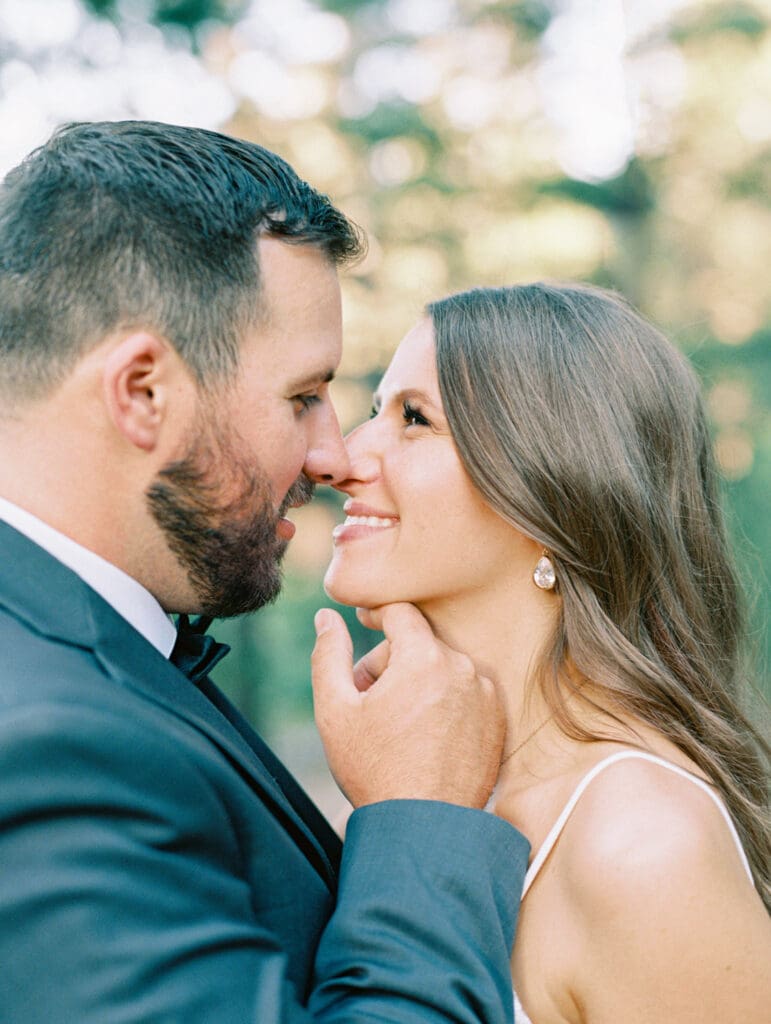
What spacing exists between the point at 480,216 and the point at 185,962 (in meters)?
11.9

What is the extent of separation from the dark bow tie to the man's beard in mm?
77

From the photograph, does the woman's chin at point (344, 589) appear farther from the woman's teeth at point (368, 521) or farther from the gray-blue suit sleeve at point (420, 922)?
the gray-blue suit sleeve at point (420, 922)

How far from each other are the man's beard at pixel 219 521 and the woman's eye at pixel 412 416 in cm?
57

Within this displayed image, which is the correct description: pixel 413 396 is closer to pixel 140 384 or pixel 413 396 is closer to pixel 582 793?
pixel 140 384

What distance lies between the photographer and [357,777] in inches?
97.8

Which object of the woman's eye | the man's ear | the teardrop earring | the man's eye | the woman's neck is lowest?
the woman's neck

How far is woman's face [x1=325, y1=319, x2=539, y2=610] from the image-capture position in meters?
3.00

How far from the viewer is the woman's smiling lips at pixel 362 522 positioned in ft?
10.1

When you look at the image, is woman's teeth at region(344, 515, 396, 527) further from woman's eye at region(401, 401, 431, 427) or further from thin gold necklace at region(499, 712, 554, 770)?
thin gold necklace at region(499, 712, 554, 770)

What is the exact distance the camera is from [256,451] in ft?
8.41

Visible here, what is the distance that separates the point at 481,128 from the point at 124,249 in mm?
11624

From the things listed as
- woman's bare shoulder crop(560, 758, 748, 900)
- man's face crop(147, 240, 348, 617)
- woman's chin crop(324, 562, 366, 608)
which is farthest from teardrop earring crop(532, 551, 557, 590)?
man's face crop(147, 240, 348, 617)

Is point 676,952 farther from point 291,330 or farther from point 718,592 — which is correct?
point 291,330

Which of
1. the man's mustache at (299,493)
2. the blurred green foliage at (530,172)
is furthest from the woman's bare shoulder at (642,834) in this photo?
the blurred green foliage at (530,172)
